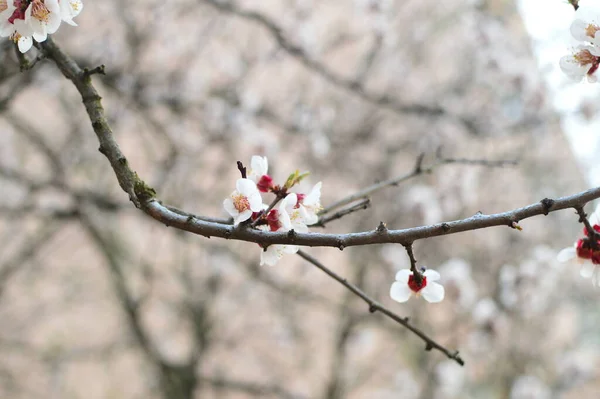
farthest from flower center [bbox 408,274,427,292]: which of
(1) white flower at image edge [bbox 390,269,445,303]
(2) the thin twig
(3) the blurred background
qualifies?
(3) the blurred background

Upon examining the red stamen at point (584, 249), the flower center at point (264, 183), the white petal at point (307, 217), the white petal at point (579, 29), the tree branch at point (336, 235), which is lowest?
the tree branch at point (336, 235)

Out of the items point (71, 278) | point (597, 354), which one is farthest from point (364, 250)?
point (597, 354)

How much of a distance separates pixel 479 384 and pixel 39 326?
12.1 feet

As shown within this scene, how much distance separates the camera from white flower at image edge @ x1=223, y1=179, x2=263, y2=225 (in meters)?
0.58

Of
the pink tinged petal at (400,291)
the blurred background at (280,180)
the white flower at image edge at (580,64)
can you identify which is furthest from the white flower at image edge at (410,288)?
the blurred background at (280,180)

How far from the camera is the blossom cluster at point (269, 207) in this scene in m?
0.59

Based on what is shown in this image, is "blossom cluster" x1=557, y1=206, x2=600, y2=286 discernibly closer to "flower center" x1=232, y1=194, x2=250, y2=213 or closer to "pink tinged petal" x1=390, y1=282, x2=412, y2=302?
"pink tinged petal" x1=390, y1=282, x2=412, y2=302

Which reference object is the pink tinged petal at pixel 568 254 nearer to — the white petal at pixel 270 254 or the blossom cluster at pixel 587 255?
the blossom cluster at pixel 587 255

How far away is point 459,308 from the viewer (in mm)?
2748

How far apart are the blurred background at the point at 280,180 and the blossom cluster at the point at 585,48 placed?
52.1 inches

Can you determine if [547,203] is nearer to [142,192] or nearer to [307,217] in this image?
[307,217]

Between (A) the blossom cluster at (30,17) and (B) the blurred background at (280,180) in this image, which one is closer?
(A) the blossom cluster at (30,17)

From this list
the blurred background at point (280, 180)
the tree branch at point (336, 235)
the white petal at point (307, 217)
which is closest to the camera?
the tree branch at point (336, 235)

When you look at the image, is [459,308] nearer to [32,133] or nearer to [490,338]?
A: [490,338]
